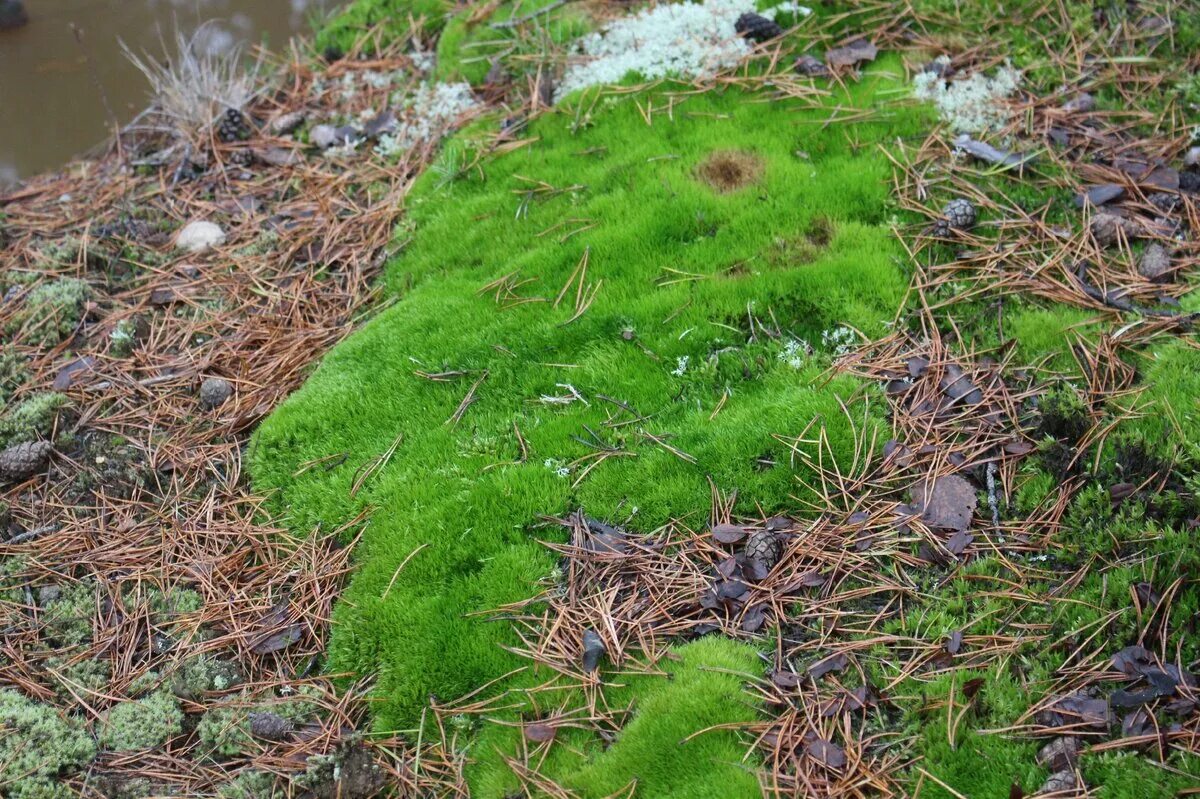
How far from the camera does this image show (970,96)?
5055 millimetres

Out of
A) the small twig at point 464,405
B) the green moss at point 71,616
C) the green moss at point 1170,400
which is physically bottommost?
the green moss at point 71,616

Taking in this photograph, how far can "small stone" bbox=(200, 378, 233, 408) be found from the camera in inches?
182

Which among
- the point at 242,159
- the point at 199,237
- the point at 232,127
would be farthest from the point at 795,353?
the point at 232,127

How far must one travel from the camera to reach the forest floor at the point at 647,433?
122 inches

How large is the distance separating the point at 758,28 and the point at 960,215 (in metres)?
1.95

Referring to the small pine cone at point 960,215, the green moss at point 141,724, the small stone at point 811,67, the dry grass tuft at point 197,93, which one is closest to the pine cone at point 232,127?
the dry grass tuft at point 197,93

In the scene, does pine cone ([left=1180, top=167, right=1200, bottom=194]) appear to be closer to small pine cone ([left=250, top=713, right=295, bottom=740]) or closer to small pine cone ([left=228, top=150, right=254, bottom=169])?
small pine cone ([left=250, top=713, right=295, bottom=740])

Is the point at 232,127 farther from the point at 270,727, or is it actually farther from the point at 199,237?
the point at 270,727

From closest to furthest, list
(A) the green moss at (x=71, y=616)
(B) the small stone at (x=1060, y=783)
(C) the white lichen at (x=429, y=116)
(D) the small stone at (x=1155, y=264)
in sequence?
(B) the small stone at (x=1060, y=783), (A) the green moss at (x=71, y=616), (D) the small stone at (x=1155, y=264), (C) the white lichen at (x=429, y=116)

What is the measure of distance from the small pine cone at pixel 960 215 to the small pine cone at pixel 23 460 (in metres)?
4.71

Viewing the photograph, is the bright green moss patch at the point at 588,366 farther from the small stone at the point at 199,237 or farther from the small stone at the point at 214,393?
the small stone at the point at 199,237

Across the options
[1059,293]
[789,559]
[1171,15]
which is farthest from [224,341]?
[1171,15]

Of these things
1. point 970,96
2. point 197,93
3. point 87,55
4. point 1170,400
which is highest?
point 87,55

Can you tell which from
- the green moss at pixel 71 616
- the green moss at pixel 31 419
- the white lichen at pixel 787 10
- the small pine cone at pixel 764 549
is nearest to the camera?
the small pine cone at pixel 764 549
